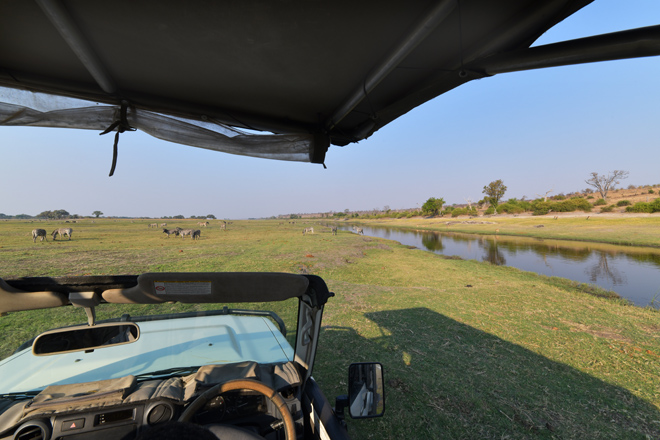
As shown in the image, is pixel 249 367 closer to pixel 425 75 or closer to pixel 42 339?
pixel 42 339

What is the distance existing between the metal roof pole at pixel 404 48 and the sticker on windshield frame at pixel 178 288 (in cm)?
159

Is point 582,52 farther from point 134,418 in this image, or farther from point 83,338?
point 83,338

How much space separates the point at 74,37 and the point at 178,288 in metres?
1.32

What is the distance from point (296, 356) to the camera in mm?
1867

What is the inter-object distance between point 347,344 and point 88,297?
4544 millimetres

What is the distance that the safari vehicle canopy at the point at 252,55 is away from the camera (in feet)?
3.65

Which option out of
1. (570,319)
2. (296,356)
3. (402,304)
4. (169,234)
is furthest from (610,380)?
(169,234)

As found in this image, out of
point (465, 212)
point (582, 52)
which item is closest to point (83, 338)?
point (582, 52)

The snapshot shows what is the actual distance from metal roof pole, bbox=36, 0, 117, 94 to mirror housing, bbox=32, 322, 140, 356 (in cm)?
144

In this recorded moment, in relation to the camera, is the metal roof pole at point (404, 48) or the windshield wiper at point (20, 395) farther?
the windshield wiper at point (20, 395)

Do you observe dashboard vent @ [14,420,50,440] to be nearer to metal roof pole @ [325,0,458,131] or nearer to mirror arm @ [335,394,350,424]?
mirror arm @ [335,394,350,424]

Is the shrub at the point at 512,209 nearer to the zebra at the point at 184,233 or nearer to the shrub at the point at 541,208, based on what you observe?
the shrub at the point at 541,208

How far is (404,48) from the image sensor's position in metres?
1.26

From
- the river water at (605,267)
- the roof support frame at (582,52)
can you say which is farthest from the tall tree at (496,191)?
the roof support frame at (582,52)
